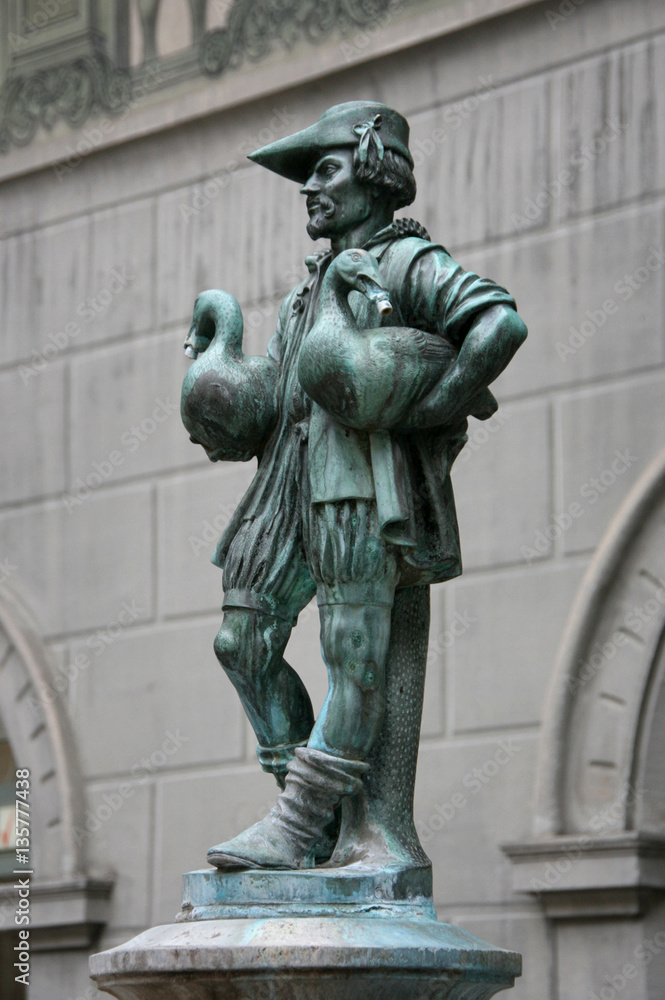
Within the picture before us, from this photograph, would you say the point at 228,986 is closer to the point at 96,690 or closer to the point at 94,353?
the point at 96,690

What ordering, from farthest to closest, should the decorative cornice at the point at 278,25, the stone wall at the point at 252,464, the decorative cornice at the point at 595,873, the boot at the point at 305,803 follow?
1. the decorative cornice at the point at 278,25
2. the stone wall at the point at 252,464
3. the decorative cornice at the point at 595,873
4. the boot at the point at 305,803

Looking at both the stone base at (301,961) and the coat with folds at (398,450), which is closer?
the stone base at (301,961)

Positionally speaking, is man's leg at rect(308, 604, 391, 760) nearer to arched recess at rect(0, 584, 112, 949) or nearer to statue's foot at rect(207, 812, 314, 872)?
statue's foot at rect(207, 812, 314, 872)

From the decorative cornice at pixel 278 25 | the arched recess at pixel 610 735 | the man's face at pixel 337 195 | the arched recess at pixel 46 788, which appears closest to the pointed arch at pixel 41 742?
the arched recess at pixel 46 788

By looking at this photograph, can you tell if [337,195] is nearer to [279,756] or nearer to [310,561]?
[310,561]

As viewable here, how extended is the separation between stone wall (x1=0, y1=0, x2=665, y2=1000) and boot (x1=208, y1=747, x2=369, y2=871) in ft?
12.1

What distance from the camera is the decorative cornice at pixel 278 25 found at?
8836 millimetres

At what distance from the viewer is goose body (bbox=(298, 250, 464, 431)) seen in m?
3.92

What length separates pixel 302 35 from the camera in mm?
9109

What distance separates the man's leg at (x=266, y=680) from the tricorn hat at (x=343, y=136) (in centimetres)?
119

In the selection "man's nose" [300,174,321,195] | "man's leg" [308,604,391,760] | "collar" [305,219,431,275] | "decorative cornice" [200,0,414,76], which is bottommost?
"man's leg" [308,604,391,760]

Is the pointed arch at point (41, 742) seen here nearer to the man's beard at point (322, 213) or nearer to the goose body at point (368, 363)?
the man's beard at point (322, 213)

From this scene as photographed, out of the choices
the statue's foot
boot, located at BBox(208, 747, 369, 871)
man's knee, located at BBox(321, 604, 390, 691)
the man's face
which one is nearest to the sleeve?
the man's face

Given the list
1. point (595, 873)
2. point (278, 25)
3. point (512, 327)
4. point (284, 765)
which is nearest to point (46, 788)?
point (595, 873)
